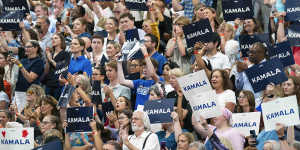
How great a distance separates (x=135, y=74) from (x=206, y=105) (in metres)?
2.52

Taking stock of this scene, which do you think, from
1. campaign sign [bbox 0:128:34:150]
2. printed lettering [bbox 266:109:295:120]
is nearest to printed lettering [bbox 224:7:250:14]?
printed lettering [bbox 266:109:295:120]

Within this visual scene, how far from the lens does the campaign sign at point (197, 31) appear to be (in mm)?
11336

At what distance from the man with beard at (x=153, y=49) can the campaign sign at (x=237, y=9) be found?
113cm

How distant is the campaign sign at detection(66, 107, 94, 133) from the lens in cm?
1046

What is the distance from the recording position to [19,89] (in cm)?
1305

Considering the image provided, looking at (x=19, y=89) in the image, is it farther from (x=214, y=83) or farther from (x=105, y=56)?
(x=214, y=83)

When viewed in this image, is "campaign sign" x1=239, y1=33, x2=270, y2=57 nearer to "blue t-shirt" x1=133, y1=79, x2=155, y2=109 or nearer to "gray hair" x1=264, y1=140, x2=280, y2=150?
"blue t-shirt" x1=133, y1=79, x2=155, y2=109

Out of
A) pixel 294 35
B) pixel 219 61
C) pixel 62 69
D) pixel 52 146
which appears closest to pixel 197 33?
pixel 219 61

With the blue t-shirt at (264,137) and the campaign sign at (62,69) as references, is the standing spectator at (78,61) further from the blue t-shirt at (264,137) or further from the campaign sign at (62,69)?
the blue t-shirt at (264,137)

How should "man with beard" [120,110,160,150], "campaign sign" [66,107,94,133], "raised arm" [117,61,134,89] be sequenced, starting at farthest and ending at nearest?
"raised arm" [117,61,134,89], "campaign sign" [66,107,94,133], "man with beard" [120,110,160,150]

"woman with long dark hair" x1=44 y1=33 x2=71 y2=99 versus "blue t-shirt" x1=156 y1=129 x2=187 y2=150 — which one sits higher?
"woman with long dark hair" x1=44 y1=33 x2=71 y2=99

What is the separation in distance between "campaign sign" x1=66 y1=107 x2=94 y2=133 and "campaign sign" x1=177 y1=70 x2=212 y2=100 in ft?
4.25

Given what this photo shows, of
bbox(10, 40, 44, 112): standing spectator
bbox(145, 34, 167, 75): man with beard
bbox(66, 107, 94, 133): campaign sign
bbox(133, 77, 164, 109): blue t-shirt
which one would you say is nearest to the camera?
bbox(66, 107, 94, 133): campaign sign

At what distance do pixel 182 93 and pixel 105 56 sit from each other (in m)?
2.65
